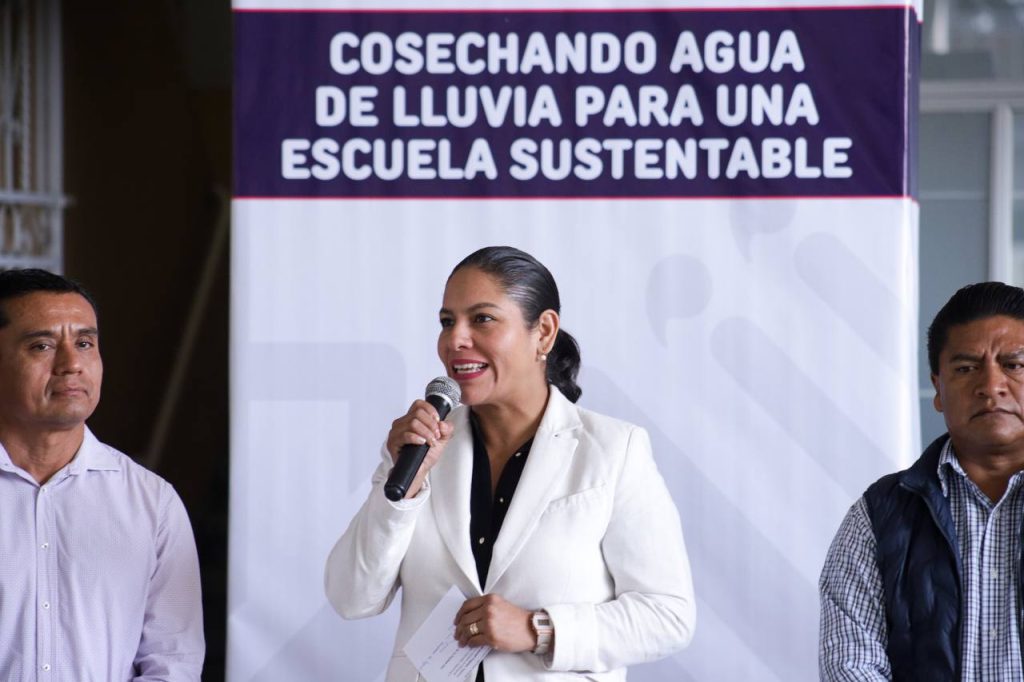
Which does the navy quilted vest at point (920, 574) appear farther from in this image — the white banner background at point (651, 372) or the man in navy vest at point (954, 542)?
the white banner background at point (651, 372)

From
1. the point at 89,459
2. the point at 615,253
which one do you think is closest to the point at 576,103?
the point at 615,253

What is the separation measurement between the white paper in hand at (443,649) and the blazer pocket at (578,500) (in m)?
0.24

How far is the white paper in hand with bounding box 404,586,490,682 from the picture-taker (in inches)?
91.0

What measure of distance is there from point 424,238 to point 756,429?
108 centimetres

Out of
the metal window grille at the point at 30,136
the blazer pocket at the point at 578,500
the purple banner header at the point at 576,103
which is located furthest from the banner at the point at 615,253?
the metal window grille at the point at 30,136

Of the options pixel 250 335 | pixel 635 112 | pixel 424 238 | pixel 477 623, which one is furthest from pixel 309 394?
pixel 477 623

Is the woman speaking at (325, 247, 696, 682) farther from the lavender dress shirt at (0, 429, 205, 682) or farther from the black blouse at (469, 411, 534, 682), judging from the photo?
the lavender dress shirt at (0, 429, 205, 682)

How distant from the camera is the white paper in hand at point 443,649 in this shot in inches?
91.0

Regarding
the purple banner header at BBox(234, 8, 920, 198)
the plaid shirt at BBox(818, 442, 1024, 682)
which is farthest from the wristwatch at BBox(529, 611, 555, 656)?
the purple banner header at BBox(234, 8, 920, 198)

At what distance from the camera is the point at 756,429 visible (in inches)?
136

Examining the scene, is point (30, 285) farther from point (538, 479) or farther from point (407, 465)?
point (538, 479)

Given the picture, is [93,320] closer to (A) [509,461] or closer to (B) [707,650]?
(A) [509,461]

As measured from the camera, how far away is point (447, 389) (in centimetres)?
236

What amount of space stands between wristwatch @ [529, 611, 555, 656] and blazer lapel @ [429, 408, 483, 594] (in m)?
0.12
